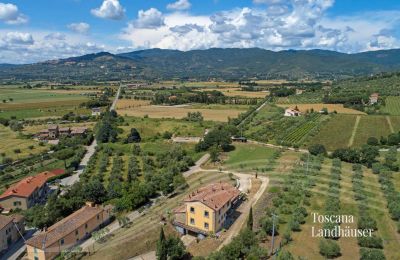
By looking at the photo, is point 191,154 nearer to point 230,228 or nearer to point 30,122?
point 230,228

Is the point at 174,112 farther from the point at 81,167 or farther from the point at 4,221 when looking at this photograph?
the point at 4,221

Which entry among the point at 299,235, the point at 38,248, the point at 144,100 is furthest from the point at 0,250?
the point at 144,100

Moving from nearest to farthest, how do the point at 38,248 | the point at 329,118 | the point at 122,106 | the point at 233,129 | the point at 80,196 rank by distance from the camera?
the point at 38,248
the point at 80,196
the point at 233,129
the point at 329,118
the point at 122,106

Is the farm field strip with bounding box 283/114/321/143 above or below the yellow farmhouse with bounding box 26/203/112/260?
above

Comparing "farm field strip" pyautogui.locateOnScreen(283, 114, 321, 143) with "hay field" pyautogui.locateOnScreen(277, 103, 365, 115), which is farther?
"hay field" pyautogui.locateOnScreen(277, 103, 365, 115)

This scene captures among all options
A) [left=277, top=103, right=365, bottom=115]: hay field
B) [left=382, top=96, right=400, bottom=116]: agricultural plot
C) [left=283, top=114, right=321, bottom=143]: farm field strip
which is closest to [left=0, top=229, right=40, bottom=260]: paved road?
[left=283, top=114, right=321, bottom=143]: farm field strip

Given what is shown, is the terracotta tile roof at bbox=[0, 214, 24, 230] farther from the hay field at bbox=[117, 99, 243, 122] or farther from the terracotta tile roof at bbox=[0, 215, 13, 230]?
the hay field at bbox=[117, 99, 243, 122]

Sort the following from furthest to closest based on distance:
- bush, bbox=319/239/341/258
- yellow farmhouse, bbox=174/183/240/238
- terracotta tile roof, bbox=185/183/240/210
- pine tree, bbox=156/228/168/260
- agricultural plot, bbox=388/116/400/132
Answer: agricultural plot, bbox=388/116/400/132
terracotta tile roof, bbox=185/183/240/210
yellow farmhouse, bbox=174/183/240/238
pine tree, bbox=156/228/168/260
bush, bbox=319/239/341/258
